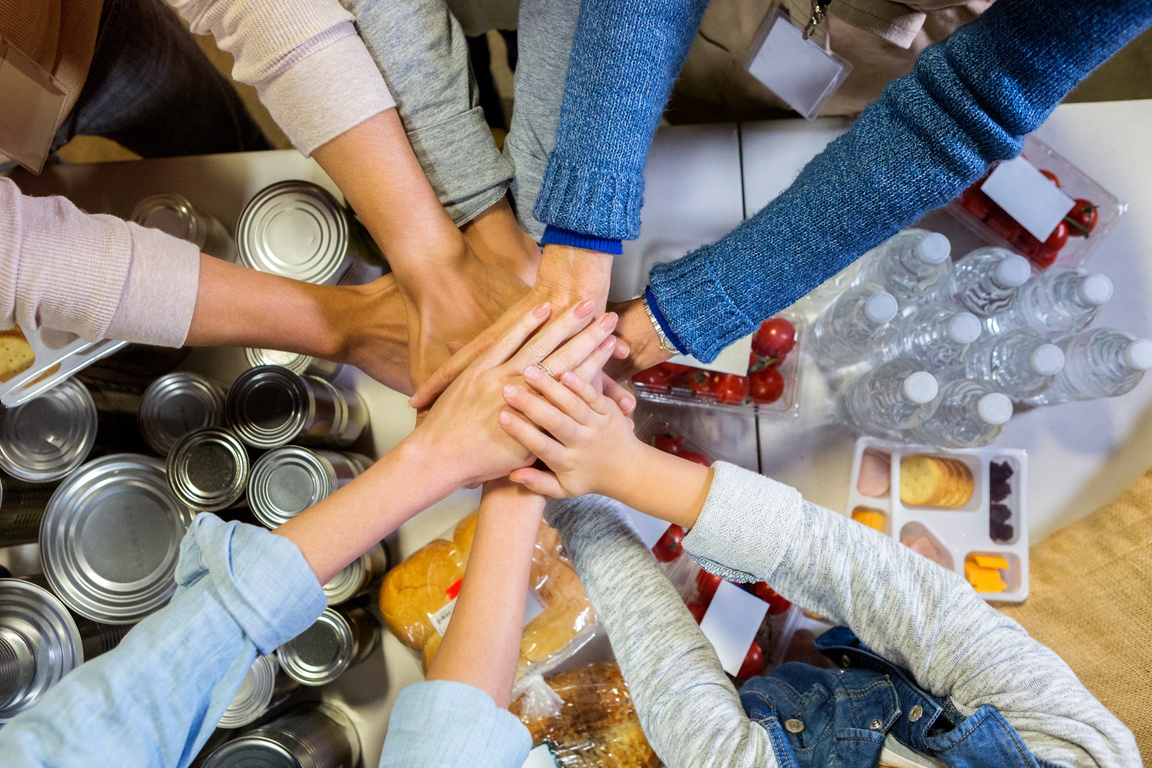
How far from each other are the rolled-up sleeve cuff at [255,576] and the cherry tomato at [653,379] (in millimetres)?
634

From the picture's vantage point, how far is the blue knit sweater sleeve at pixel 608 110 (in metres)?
0.81

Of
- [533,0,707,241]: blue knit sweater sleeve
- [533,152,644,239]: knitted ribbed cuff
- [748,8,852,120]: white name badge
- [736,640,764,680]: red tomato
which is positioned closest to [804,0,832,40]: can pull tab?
[748,8,852,120]: white name badge

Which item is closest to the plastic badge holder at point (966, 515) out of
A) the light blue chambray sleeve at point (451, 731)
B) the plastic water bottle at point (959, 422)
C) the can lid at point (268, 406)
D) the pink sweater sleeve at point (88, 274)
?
the plastic water bottle at point (959, 422)

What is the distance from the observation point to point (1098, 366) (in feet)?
3.34

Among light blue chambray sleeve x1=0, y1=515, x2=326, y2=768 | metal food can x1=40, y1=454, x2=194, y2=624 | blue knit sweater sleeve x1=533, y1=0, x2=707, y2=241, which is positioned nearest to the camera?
light blue chambray sleeve x1=0, y1=515, x2=326, y2=768

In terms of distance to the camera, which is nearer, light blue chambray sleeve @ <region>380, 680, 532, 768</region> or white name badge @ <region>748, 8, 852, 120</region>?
light blue chambray sleeve @ <region>380, 680, 532, 768</region>

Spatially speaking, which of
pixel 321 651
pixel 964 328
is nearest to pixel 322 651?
pixel 321 651

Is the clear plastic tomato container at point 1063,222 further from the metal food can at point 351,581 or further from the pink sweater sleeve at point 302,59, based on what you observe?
the metal food can at point 351,581

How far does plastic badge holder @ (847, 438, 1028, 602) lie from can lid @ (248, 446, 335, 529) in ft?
2.91

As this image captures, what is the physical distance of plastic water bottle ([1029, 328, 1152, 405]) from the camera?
94 cm

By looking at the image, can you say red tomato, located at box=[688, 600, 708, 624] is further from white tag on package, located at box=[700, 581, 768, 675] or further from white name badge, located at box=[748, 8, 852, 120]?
white name badge, located at box=[748, 8, 852, 120]

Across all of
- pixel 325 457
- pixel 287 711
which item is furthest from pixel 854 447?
pixel 287 711

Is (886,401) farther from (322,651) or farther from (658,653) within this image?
(322,651)

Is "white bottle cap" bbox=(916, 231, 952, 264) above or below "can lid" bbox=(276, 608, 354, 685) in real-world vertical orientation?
above
